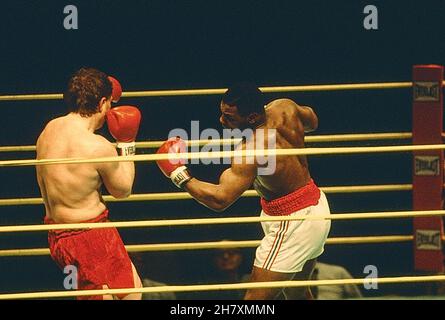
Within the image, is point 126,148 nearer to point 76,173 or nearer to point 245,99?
point 76,173

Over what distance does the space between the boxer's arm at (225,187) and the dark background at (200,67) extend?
1.35 meters

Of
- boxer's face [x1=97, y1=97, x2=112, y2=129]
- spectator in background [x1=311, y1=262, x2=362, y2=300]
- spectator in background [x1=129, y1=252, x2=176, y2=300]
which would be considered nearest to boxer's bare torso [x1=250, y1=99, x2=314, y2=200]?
boxer's face [x1=97, y1=97, x2=112, y2=129]

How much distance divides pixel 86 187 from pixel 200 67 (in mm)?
1633

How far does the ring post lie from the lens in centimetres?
578

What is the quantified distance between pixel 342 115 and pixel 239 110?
1534 millimetres

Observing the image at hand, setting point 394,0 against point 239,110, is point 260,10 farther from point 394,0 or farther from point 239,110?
point 239,110

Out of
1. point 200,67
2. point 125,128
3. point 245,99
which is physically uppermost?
point 200,67

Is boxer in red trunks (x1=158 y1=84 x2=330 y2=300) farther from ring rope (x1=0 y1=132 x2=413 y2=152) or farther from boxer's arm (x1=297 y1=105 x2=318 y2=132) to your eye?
ring rope (x1=0 y1=132 x2=413 y2=152)

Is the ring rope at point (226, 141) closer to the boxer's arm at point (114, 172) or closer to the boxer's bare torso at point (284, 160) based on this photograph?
the boxer's bare torso at point (284, 160)

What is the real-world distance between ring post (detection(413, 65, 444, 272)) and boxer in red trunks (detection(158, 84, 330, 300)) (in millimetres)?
603

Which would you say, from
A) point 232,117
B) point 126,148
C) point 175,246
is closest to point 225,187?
point 232,117

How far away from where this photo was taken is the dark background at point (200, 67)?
21.1ft

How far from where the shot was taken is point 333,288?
6.11 metres

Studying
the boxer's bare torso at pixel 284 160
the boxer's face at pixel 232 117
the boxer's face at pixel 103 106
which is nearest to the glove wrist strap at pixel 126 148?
the boxer's face at pixel 103 106
